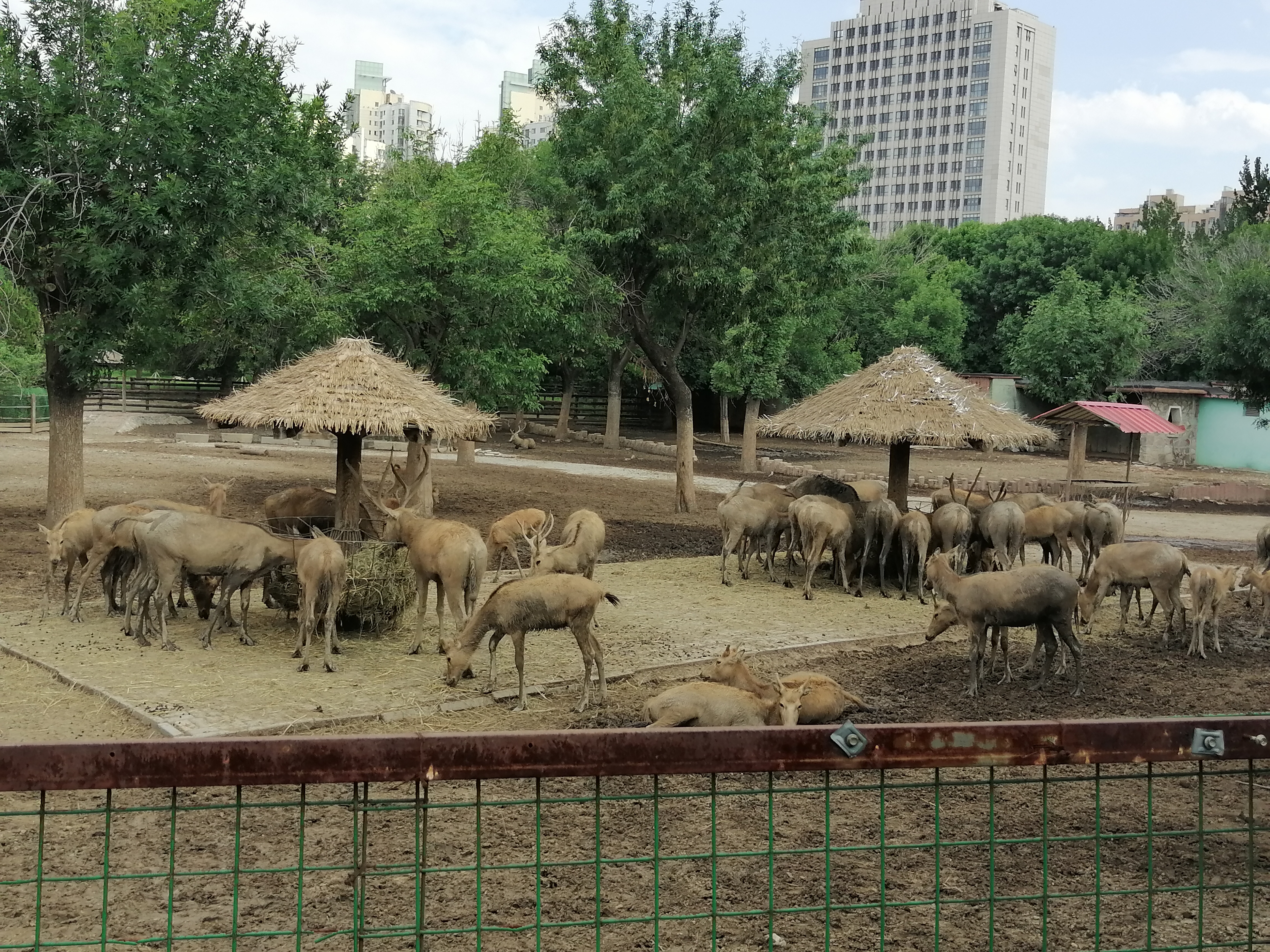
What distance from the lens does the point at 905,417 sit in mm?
17406

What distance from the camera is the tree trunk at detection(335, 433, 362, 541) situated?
13359mm

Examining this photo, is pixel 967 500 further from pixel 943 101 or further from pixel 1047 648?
pixel 943 101

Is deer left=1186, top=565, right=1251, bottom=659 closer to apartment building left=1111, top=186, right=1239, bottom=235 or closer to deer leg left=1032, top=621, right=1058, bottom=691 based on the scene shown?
deer leg left=1032, top=621, right=1058, bottom=691

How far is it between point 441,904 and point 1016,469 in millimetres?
34649

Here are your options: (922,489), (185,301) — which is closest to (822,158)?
(922,489)

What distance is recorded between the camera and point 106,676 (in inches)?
403

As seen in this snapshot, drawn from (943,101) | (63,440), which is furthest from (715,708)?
(943,101)

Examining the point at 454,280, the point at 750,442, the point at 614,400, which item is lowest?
the point at 750,442

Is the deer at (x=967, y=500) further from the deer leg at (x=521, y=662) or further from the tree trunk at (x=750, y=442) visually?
the tree trunk at (x=750, y=442)

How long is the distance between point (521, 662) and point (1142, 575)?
689 centimetres

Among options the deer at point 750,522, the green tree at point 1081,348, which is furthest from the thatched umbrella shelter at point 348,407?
the green tree at point 1081,348

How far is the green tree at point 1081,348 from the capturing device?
140 ft

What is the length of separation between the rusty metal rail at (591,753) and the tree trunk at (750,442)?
98.8ft

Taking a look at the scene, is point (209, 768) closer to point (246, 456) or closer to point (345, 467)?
point (345, 467)
